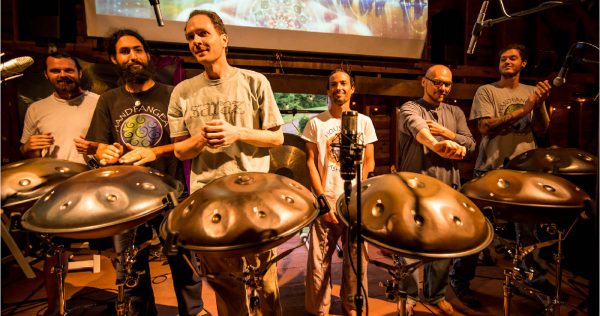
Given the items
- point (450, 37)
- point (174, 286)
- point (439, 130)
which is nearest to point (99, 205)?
point (174, 286)

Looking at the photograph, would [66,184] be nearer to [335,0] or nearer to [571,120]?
[335,0]

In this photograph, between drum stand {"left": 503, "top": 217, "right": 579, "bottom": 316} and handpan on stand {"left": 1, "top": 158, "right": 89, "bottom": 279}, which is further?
drum stand {"left": 503, "top": 217, "right": 579, "bottom": 316}

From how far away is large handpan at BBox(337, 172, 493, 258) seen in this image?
114cm

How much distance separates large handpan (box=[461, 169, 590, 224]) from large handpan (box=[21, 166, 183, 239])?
57.3 inches

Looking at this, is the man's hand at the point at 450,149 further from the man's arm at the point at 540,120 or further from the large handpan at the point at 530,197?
the man's arm at the point at 540,120

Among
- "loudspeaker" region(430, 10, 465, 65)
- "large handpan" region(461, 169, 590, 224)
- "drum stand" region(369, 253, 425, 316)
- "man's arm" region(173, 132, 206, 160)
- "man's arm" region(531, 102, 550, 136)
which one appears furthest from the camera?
"loudspeaker" region(430, 10, 465, 65)

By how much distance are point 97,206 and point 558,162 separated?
2446mm

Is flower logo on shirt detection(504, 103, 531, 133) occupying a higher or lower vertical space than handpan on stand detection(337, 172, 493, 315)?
higher

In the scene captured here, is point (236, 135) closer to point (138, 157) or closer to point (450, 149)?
point (138, 157)

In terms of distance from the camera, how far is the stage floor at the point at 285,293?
103 inches

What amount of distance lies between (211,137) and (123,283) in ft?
2.93

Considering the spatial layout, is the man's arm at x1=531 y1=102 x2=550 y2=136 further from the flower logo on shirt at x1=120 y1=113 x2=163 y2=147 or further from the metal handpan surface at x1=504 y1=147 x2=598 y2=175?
the flower logo on shirt at x1=120 y1=113 x2=163 y2=147

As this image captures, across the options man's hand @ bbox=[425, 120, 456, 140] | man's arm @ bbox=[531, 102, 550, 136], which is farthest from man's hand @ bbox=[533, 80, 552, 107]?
man's hand @ bbox=[425, 120, 456, 140]

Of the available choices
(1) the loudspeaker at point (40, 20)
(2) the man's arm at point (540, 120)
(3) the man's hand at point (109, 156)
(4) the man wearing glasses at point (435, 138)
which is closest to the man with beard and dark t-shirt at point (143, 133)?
(3) the man's hand at point (109, 156)
